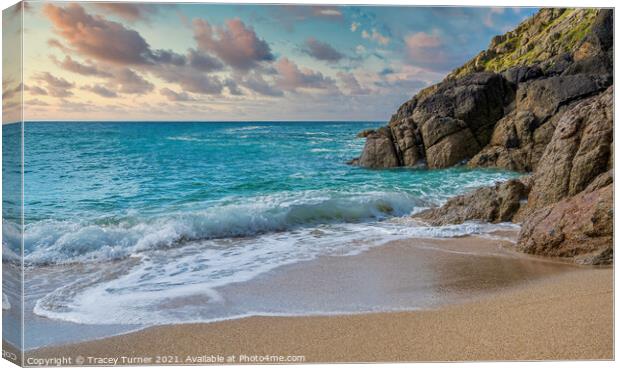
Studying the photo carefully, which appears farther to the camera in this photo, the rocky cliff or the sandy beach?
the rocky cliff

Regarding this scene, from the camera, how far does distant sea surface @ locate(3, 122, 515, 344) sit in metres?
4.61

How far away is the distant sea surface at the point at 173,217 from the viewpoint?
15.1 ft

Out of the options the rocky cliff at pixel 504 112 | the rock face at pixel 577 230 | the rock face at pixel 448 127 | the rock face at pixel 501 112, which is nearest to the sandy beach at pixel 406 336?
the rock face at pixel 577 230

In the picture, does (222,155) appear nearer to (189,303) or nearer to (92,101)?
(92,101)

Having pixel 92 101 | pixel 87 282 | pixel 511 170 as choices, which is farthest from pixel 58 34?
pixel 511 170

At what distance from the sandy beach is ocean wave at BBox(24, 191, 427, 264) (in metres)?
2.15

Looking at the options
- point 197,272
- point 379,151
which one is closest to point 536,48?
point 379,151

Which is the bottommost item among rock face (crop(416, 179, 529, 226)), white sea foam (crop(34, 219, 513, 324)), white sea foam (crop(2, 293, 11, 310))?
white sea foam (crop(34, 219, 513, 324))

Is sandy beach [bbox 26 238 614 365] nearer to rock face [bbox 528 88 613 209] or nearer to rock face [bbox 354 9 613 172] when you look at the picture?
rock face [bbox 528 88 613 209]

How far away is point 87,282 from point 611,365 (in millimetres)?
4161

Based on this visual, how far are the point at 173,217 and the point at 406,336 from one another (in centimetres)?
463

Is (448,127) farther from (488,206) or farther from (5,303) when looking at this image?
(5,303)

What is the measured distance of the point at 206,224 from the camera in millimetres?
7340

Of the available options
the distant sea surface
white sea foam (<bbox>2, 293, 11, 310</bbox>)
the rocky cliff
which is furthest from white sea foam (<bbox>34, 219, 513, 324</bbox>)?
the rocky cliff
